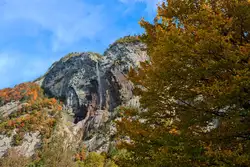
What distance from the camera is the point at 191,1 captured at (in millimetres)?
8102

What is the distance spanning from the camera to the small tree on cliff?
5688 mm

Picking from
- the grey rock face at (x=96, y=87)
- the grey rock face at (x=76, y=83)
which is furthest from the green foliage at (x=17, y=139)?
the grey rock face at (x=76, y=83)

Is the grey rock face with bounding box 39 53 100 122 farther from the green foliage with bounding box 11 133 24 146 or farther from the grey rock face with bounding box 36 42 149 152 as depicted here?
the green foliage with bounding box 11 133 24 146

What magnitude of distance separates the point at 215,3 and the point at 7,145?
67.4 meters

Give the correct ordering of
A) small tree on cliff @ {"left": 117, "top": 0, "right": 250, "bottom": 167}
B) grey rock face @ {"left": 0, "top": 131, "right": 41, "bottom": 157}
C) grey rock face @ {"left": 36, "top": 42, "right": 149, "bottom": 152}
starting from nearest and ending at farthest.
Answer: small tree on cliff @ {"left": 117, "top": 0, "right": 250, "bottom": 167} → grey rock face @ {"left": 0, "top": 131, "right": 41, "bottom": 157} → grey rock face @ {"left": 36, "top": 42, "right": 149, "bottom": 152}

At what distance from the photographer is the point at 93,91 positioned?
257 feet

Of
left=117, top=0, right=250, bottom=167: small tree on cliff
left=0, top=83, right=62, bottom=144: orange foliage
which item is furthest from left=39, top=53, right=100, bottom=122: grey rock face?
left=117, top=0, right=250, bottom=167: small tree on cliff

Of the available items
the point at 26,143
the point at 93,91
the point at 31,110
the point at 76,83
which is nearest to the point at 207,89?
the point at 26,143

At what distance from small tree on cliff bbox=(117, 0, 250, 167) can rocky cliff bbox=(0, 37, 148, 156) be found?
5534cm

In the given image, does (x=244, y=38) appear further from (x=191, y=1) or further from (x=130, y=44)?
(x=130, y=44)

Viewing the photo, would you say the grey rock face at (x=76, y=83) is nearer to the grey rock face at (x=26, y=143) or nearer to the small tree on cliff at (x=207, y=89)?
the grey rock face at (x=26, y=143)

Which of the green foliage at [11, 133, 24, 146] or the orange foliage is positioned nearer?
the green foliage at [11, 133, 24, 146]

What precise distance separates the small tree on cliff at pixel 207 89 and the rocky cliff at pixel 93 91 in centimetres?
5534

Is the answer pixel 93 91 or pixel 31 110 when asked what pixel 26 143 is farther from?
pixel 93 91
